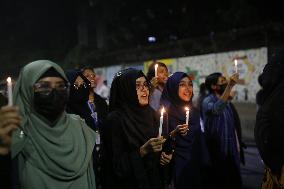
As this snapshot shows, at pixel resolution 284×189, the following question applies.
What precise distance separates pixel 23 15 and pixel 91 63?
9.26 m

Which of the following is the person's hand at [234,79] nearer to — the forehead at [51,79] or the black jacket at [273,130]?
the black jacket at [273,130]

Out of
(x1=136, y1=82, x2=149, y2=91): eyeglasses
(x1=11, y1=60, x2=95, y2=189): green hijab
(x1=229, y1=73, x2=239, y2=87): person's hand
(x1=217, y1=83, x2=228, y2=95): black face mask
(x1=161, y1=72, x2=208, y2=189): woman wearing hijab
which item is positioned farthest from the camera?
(x1=217, y1=83, x2=228, y2=95): black face mask

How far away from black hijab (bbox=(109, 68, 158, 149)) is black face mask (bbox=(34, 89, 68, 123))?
0.93 meters

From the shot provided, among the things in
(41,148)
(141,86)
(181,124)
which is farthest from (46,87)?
(181,124)

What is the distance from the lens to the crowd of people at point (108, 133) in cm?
249

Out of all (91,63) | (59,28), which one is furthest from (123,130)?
(59,28)

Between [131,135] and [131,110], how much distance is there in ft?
0.70

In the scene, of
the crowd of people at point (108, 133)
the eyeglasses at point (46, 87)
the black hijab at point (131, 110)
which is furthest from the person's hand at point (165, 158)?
the eyeglasses at point (46, 87)

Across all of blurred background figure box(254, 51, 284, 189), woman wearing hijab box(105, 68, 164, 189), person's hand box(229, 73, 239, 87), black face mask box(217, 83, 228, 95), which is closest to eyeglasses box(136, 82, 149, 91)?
woman wearing hijab box(105, 68, 164, 189)

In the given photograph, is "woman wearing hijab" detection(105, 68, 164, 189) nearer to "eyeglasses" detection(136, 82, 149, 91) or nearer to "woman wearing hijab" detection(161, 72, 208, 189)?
"eyeglasses" detection(136, 82, 149, 91)

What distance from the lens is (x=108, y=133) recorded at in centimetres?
343

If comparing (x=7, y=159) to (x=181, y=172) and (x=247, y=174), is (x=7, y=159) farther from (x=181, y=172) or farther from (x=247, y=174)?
(x=247, y=174)

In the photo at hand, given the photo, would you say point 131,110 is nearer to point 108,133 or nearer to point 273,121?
point 108,133

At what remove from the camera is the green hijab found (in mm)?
2488
